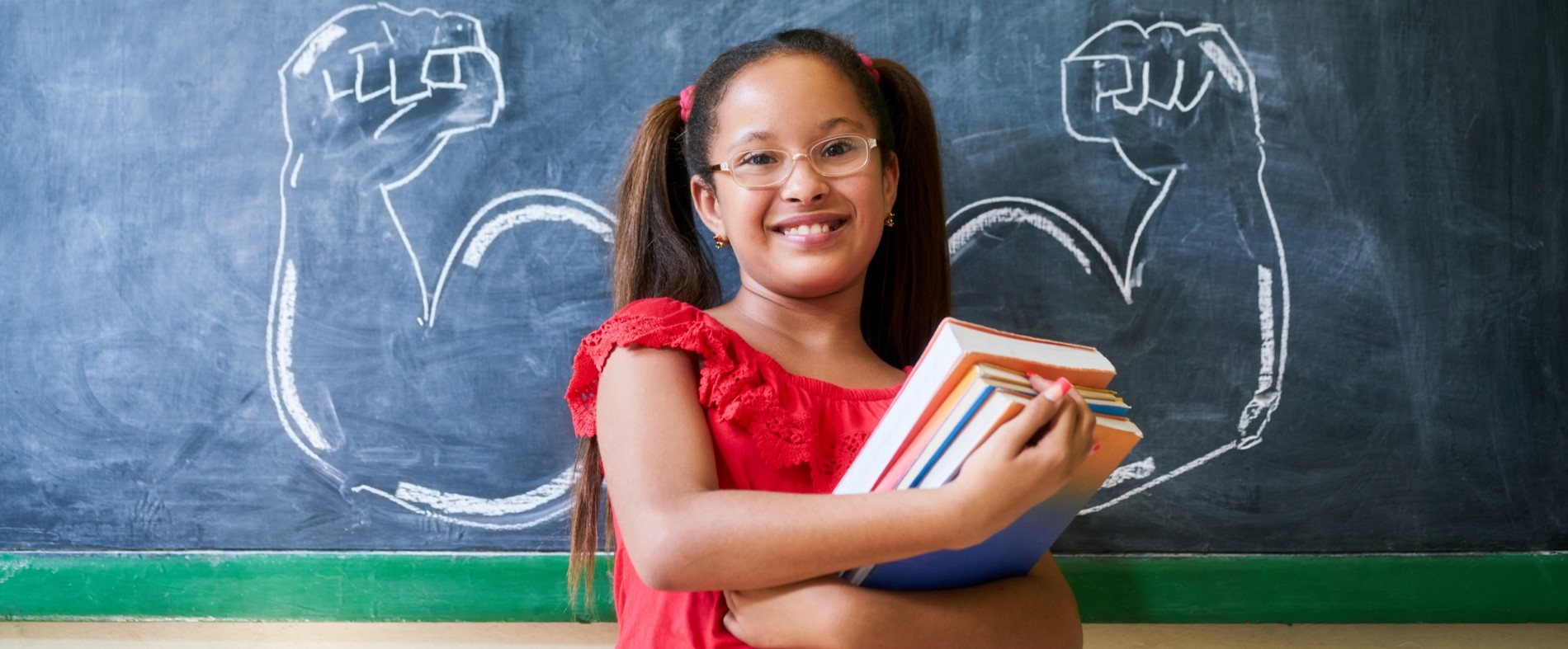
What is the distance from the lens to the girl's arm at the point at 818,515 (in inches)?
30.3

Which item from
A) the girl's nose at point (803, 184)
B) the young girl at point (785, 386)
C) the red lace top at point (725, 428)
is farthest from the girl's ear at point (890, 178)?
the red lace top at point (725, 428)

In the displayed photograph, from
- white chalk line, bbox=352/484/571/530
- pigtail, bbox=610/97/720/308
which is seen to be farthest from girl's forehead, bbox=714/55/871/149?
white chalk line, bbox=352/484/571/530

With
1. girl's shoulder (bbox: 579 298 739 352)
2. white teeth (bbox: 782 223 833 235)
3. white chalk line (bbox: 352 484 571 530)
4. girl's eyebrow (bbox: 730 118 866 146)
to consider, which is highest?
girl's eyebrow (bbox: 730 118 866 146)

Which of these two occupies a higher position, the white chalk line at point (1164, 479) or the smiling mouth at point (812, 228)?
the smiling mouth at point (812, 228)

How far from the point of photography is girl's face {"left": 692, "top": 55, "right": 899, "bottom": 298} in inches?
39.3

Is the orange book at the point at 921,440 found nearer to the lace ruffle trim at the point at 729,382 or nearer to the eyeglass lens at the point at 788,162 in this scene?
the lace ruffle trim at the point at 729,382

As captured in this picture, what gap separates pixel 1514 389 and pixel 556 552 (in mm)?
1071

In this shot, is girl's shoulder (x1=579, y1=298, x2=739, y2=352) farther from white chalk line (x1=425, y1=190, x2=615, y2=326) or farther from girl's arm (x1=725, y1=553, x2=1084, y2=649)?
white chalk line (x1=425, y1=190, x2=615, y2=326)

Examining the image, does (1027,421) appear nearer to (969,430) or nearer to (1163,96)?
(969,430)

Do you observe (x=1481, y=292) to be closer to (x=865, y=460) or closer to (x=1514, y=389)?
(x=1514, y=389)

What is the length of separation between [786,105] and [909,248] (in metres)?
0.28

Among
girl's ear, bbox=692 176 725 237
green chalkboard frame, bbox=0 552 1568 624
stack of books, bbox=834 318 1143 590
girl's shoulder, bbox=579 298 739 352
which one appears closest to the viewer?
stack of books, bbox=834 318 1143 590

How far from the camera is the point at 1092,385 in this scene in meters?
0.85

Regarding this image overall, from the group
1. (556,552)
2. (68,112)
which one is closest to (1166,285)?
(556,552)
